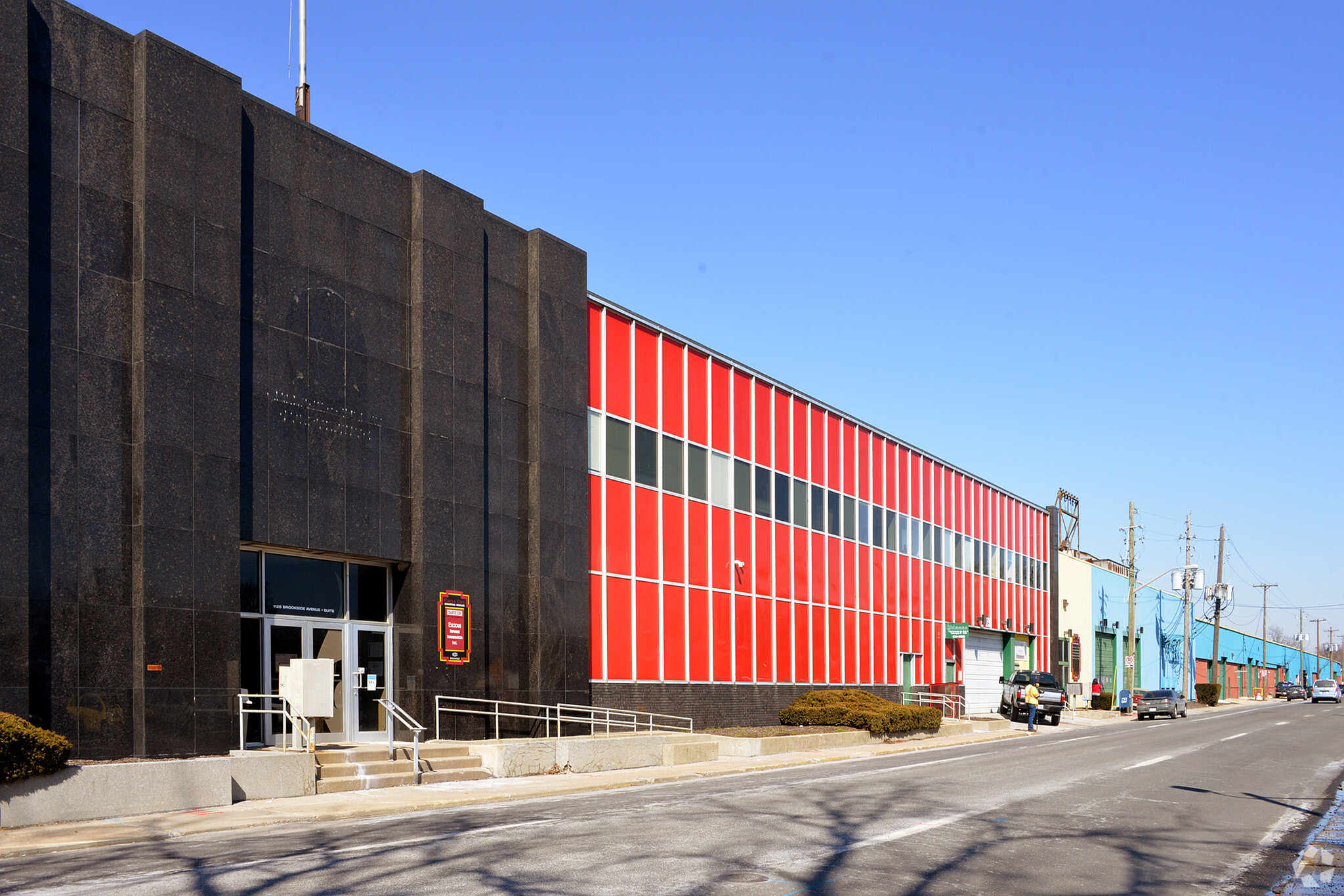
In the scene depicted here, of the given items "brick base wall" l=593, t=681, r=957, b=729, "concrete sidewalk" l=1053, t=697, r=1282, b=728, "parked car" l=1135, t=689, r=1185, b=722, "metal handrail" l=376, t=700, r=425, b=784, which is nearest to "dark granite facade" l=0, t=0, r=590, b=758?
"metal handrail" l=376, t=700, r=425, b=784

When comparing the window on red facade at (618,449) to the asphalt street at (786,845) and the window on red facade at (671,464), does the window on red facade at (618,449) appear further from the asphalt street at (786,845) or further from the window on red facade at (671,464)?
the asphalt street at (786,845)

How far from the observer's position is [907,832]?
1359 cm

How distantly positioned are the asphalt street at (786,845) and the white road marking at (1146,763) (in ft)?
7.58

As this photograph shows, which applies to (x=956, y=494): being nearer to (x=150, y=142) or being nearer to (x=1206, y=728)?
(x=1206, y=728)

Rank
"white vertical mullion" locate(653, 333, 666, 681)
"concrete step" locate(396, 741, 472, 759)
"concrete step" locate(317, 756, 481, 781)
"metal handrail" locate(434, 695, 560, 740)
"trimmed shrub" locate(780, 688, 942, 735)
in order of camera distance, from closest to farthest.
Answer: "concrete step" locate(317, 756, 481, 781)
"concrete step" locate(396, 741, 472, 759)
"metal handrail" locate(434, 695, 560, 740)
"white vertical mullion" locate(653, 333, 666, 681)
"trimmed shrub" locate(780, 688, 942, 735)

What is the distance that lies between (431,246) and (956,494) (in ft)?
110

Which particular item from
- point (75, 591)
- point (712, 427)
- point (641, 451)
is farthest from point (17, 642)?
point (712, 427)

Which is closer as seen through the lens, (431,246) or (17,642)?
(17,642)

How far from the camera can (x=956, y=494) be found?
53.2 m

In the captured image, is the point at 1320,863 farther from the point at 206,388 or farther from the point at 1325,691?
the point at 1325,691

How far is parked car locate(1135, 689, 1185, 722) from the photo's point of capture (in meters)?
60.5

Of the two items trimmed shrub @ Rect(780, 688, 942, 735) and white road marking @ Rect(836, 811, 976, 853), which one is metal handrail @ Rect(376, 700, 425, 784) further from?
trimmed shrub @ Rect(780, 688, 942, 735)

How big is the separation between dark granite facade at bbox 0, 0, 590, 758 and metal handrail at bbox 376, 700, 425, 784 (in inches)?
31.1

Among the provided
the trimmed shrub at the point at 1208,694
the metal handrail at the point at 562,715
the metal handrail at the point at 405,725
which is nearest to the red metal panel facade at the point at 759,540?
the metal handrail at the point at 562,715
